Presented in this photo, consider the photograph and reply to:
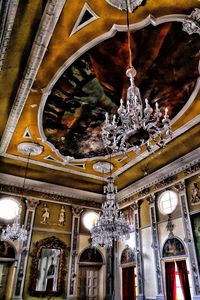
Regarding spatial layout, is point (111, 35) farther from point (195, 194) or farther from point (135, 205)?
point (135, 205)

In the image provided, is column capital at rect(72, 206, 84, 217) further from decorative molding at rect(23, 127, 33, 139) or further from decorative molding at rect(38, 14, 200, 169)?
decorative molding at rect(23, 127, 33, 139)

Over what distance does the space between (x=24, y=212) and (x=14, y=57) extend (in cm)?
779

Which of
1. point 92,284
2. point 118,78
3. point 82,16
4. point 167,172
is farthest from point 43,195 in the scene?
point 82,16

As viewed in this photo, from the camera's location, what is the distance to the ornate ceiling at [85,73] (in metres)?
5.12

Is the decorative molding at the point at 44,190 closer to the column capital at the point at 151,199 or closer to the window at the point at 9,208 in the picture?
the window at the point at 9,208

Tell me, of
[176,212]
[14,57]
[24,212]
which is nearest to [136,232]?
[176,212]

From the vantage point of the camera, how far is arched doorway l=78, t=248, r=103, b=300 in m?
11.6

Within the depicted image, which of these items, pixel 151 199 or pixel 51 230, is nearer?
pixel 151 199

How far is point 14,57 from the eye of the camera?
571 centimetres

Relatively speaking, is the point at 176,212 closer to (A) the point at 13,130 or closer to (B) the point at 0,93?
(A) the point at 13,130

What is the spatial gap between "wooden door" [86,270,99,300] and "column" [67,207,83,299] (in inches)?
35.3

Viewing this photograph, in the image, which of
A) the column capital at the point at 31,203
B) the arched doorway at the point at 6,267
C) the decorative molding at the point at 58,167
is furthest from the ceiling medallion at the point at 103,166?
the arched doorway at the point at 6,267

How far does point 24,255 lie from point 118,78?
27.9ft

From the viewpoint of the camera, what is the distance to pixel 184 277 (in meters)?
8.58
